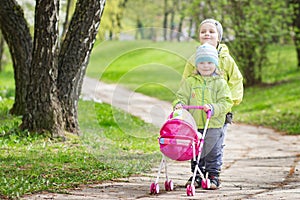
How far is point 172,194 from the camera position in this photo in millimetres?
5809

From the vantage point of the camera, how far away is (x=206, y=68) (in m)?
5.96

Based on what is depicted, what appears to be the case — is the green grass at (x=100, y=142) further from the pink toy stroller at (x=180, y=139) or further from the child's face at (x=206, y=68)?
the pink toy stroller at (x=180, y=139)

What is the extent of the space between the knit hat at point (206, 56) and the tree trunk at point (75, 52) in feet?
9.54

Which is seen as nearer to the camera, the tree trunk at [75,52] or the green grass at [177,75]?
the green grass at [177,75]

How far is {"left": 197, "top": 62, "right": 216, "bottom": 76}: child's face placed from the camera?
596cm

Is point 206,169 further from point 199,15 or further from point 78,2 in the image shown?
point 199,15

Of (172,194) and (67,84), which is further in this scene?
(67,84)

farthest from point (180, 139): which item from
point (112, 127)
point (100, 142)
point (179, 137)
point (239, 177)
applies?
point (112, 127)

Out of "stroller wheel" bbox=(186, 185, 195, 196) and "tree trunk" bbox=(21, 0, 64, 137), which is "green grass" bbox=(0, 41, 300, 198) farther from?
"stroller wheel" bbox=(186, 185, 195, 196)

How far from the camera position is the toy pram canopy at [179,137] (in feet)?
18.5

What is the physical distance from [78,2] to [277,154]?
11.7 feet

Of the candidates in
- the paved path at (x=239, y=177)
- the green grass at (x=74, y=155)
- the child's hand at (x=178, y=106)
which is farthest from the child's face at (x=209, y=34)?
the green grass at (x=74, y=155)

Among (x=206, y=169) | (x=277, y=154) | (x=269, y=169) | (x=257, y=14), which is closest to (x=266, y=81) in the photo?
(x=257, y=14)

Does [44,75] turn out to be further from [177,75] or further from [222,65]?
[222,65]
